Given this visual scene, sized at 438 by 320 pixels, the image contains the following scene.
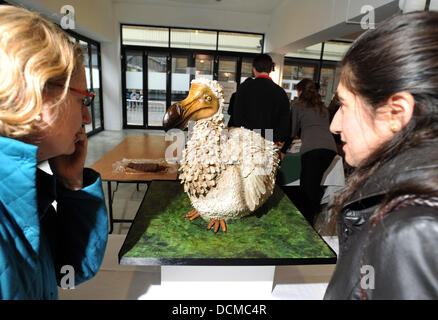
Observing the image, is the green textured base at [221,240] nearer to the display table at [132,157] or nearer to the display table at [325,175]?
the display table at [132,157]

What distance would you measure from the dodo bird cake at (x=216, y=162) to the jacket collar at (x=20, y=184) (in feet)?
2.21

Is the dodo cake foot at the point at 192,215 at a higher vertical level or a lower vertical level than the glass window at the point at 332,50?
lower

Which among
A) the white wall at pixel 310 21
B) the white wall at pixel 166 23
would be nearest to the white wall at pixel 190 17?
the white wall at pixel 166 23

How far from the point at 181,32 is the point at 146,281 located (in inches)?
292

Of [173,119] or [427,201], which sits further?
[173,119]

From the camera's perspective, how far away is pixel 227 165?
1.29 metres

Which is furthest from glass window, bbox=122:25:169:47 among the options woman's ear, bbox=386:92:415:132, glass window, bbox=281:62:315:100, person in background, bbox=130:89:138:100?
woman's ear, bbox=386:92:415:132

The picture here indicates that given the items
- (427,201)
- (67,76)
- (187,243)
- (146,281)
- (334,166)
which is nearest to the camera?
(427,201)

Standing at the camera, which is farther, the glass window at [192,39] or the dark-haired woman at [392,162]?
the glass window at [192,39]

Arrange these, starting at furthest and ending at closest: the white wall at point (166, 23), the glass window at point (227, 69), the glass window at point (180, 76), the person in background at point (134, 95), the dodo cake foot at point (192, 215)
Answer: the person in background at point (134, 95)
the glass window at point (227, 69)
the glass window at point (180, 76)
the white wall at point (166, 23)
the dodo cake foot at point (192, 215)

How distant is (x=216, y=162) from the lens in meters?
1.26

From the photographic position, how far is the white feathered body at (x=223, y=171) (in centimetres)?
127
